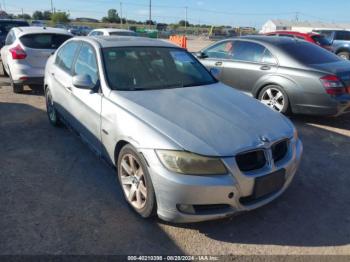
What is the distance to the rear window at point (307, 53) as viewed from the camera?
635 centimetres

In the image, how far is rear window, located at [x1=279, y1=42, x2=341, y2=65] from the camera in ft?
20.8

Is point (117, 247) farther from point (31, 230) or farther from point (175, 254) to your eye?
point (31, 230)

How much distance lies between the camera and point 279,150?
3.19 meters

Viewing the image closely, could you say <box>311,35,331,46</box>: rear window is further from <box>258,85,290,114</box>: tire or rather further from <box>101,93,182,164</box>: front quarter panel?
<box>101,93,182,164</box>: front quarter panel

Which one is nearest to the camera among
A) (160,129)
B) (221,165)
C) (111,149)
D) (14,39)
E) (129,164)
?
(221,165)

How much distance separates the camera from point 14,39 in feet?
26.2

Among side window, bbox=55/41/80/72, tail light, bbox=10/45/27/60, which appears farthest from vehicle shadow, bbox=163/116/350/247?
tail light, bbox=10/45/27/60

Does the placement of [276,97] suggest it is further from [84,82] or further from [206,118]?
[84,82]

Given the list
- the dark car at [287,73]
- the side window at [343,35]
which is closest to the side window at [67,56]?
the dark car at [287,73]

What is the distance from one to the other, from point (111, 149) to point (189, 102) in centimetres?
95

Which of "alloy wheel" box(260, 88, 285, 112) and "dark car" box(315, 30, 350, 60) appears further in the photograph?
"dark car" box(315, 30, 350, 60)

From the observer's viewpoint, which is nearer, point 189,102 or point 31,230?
point 31,230

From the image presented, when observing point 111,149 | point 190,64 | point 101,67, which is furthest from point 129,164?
point 190,64

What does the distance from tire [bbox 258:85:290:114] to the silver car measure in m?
2.34
